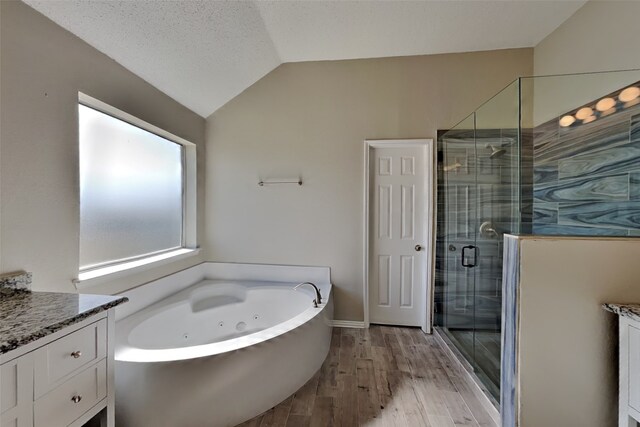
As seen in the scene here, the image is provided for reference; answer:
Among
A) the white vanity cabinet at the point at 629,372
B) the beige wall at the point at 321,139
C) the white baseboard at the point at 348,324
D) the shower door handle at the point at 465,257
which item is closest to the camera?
the white vanity cabinet at the point at 629,372

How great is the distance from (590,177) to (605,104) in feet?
1.65

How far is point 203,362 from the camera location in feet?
4.59

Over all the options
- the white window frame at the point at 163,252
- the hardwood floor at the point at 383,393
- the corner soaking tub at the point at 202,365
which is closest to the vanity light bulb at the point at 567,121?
the hardwood floor at the point at 383,393

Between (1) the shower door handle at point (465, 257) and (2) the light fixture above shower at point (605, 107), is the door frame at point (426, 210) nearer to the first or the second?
(1) the shower door handle at point (465, 257)

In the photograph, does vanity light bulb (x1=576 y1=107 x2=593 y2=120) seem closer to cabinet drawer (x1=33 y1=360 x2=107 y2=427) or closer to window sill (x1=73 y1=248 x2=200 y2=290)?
cabinet drawer (x1=33 y1=360 x2=107 y2=427)

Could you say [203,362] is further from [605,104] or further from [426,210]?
[605,104]

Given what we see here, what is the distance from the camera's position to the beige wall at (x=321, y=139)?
2635mm

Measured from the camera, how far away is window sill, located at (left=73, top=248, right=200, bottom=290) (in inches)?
63.1

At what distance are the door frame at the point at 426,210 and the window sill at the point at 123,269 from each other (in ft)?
6.20

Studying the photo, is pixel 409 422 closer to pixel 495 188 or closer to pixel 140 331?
pixel 495 188

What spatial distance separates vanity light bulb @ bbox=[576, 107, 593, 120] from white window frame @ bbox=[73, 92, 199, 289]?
3349 mm

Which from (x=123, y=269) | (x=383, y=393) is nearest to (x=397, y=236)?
(x=383, y=393)

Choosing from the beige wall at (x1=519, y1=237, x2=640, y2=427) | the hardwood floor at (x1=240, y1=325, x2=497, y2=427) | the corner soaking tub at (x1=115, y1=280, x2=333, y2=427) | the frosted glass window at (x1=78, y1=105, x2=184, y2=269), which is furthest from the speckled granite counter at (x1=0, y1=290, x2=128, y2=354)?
the beige wall at (x1=519, y1=237, x2=640, y2=427)

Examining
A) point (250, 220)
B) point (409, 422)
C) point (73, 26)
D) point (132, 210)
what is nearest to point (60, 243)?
point (132, 210)
